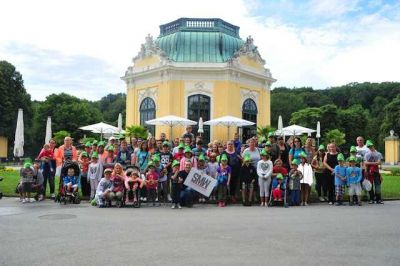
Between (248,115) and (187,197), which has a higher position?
(248,115)

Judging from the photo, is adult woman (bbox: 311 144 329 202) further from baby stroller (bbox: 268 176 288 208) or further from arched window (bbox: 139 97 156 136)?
arched window (bbox: 139 97 156 136)

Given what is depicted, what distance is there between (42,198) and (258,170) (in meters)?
6.57

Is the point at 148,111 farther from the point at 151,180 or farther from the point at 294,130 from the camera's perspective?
the point at 151,180

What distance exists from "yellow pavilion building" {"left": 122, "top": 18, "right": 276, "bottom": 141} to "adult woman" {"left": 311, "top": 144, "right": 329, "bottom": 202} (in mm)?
18148

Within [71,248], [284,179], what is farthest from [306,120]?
[71,248]

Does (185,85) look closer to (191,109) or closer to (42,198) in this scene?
(191,109)

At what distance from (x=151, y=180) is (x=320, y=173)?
5.09 metres

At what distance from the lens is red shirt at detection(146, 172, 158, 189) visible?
12.3 metres

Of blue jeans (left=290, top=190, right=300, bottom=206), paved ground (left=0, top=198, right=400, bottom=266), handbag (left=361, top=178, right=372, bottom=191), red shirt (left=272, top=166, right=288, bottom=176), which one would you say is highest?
red shirt (left=272, top=166, right=288, bottom=176)

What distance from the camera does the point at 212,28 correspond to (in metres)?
33.9

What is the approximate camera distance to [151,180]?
12273 millimetres

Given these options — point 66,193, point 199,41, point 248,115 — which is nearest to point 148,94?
point 199,41

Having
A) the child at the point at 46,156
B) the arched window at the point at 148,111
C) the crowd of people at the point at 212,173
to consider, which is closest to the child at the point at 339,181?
the crowd of people at the point at 212,173

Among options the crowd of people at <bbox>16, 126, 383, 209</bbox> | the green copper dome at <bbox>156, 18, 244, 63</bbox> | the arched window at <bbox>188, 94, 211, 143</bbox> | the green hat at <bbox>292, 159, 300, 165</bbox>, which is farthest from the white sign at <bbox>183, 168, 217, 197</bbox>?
the green copper dome at <bbox>156, 18, 244, 63</bbox>
